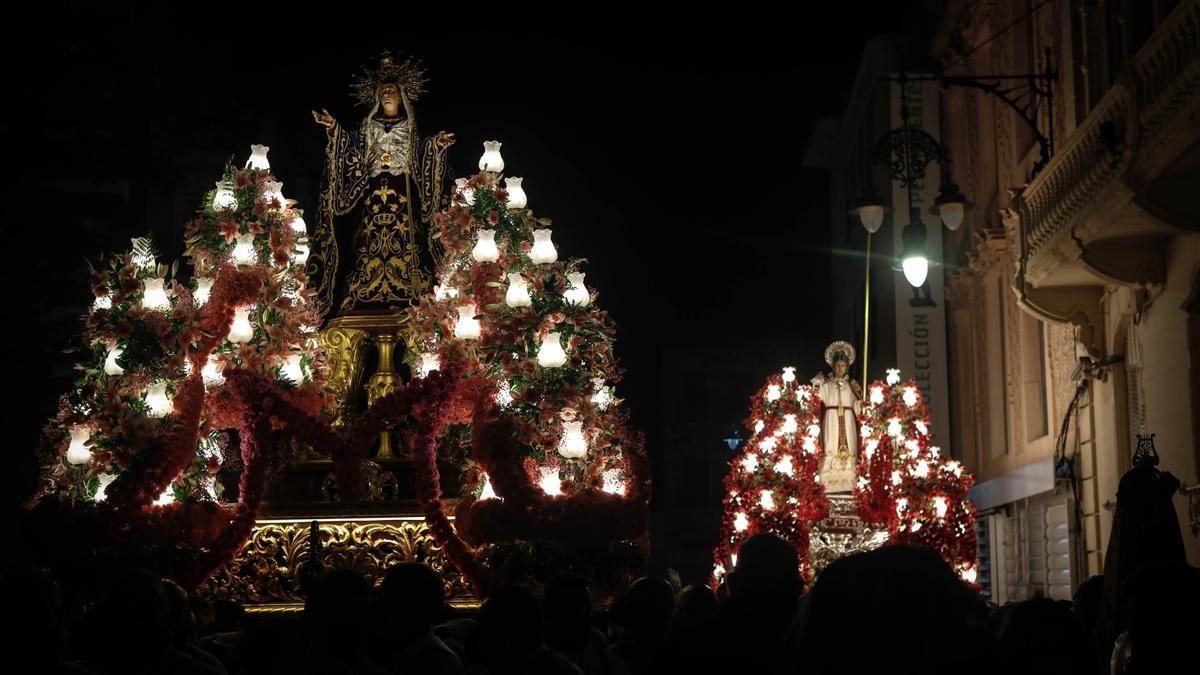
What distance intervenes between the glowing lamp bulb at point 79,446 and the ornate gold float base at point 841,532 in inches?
432

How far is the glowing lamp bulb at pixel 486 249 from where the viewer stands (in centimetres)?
1307

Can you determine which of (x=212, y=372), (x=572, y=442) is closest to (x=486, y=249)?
(x=572, y=442)

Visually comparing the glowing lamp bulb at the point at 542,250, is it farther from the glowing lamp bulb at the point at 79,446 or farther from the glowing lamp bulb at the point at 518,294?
the glowing lamp bulb at the point at 79,446

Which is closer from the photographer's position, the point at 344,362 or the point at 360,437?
the point at 360,437

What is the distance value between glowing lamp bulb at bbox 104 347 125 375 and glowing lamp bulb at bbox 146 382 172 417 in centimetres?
29

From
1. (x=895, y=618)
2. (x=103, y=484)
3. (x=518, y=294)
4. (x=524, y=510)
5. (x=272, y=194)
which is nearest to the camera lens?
(x=895, y=618)

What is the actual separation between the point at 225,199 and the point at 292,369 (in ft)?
5.19

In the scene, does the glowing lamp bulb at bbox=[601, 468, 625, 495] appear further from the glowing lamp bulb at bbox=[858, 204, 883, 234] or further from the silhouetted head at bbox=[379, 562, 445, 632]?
the silhouetted head at bbox=[379, 562, 445, 632]

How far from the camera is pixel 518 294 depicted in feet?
42.4

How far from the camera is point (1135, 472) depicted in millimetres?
9102

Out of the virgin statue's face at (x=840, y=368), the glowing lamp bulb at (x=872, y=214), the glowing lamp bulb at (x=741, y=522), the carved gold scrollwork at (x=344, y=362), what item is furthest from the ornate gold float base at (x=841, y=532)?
the carved gold scrollwork at (x=344, y=362)

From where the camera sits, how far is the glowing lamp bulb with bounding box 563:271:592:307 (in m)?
13.0

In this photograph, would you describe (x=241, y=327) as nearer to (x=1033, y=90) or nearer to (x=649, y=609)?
(x=649, y=609)

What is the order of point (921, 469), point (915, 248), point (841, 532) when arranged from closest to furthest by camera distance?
1. point (915, 248)
2. point (921, 469)
3. point (841, 532)
